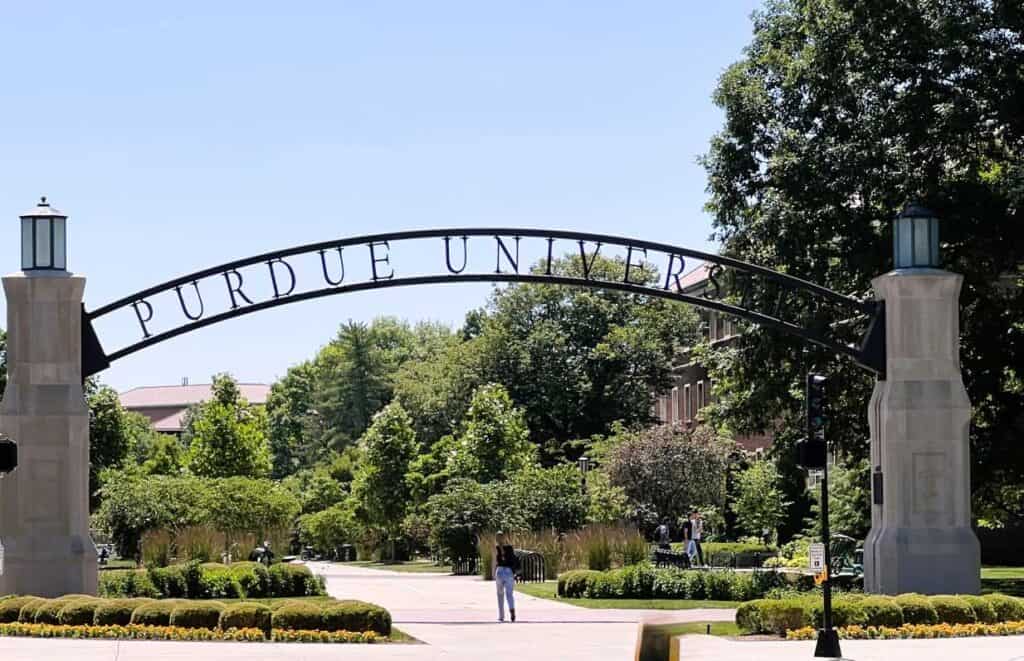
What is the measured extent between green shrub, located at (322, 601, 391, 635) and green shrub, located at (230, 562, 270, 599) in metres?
10.2

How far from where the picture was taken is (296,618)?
23.5 m

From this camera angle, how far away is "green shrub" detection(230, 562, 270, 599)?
110ft

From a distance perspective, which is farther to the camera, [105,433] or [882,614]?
[105,433]

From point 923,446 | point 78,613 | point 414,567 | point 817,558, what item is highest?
point 923,446

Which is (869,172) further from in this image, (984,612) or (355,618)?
(355,618)

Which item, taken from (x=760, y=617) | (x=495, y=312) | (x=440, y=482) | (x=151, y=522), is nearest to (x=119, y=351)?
(x=760, y=617)

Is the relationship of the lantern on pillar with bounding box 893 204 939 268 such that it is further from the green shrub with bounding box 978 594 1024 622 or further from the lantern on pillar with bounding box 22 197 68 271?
the lantern on pillar with bounding box 22 197 68 271

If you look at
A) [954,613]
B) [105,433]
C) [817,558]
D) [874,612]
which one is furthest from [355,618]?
[105,433]

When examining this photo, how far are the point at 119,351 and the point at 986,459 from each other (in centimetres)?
1895

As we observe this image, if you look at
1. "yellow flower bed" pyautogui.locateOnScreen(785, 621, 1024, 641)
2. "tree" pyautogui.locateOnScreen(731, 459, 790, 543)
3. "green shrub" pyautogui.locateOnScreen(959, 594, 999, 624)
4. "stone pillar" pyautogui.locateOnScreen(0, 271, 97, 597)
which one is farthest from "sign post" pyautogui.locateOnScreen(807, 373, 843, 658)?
"tree" pyautogui.locateOnScreen(731, 459, 790, 543)

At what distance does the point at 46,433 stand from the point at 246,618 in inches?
231

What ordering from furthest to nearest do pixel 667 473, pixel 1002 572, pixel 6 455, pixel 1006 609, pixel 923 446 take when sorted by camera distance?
pixel 667 473 → pixel 1002 572 → pixel 923 446 → pixel 1006 609 → pixel 6 455

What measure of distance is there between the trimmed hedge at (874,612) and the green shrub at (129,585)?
1245 cm

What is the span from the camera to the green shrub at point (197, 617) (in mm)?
23703
